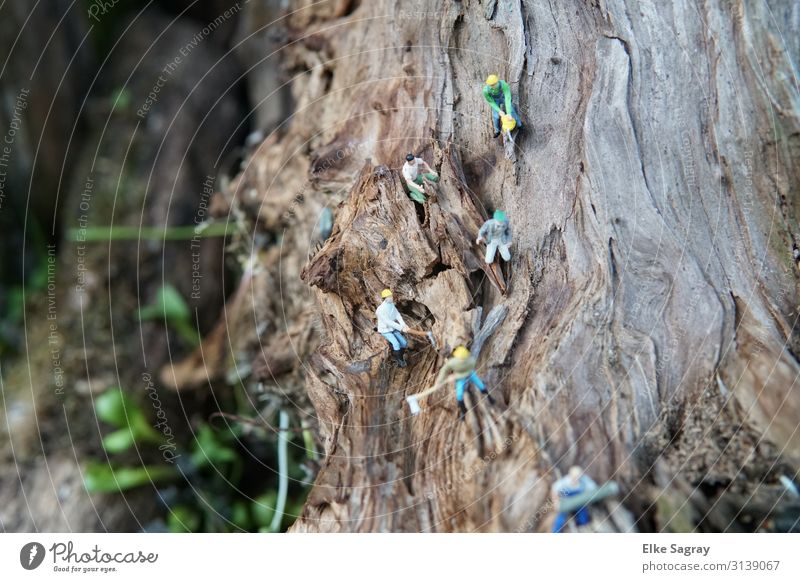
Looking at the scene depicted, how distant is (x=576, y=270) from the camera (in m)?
2.35

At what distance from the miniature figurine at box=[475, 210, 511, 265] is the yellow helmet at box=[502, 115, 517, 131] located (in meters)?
0.36

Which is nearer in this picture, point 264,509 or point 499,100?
point 499,100

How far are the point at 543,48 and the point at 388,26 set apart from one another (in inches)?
31.3

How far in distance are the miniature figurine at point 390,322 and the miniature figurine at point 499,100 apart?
2.63 feet

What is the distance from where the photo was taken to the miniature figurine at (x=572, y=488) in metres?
2.03

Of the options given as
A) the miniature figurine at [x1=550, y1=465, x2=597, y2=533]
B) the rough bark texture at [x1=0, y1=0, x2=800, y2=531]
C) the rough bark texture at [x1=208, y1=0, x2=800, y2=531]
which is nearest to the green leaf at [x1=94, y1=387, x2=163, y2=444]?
the rough bark texture at [x1=0, y1=0, x2=800, y2=531]

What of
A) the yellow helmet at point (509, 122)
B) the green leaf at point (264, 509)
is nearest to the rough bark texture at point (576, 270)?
the yellow helmet at point (509, 122)

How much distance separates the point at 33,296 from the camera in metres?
4.56

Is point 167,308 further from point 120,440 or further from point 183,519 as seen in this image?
point 183,519

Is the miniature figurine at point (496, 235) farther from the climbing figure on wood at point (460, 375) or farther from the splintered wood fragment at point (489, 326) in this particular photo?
the climbing figure on wood at point (460, 375)

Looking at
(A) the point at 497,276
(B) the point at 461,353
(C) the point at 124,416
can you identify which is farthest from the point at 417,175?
(C) the point at 124,416
